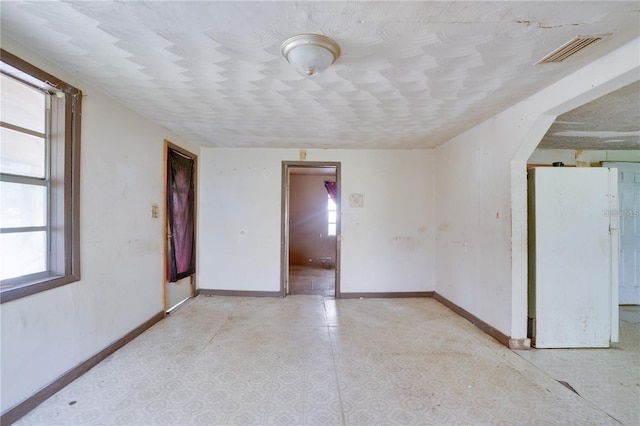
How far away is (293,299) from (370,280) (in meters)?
1.27

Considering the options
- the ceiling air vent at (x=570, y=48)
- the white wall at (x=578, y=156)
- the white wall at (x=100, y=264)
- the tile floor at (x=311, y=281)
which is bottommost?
the tile floor at (x=311, y=281)

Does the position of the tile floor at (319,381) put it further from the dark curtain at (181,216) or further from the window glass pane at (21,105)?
the window glass pane at (21,105)

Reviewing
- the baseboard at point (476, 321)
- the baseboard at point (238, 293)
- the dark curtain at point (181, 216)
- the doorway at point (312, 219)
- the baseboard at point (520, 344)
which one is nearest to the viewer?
the baseboard at point (520, 344)

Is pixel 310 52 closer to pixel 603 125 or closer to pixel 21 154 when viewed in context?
pixel 21 154

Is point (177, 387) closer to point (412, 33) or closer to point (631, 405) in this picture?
point (412, 33)

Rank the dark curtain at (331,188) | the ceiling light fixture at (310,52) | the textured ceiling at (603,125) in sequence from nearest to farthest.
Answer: the ceiling light fixture at (310,52), the textured ceiling at (603,125), the dark curtain at (331,188)

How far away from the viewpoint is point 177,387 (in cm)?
213

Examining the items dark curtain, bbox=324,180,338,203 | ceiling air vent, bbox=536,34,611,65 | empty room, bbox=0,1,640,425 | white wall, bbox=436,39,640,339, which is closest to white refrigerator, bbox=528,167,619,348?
empty room, bbox=0,1,640,425

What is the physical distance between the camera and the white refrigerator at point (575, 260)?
2760mm

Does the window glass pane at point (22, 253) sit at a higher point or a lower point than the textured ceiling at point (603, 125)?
lower

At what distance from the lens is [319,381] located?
2.21 meters

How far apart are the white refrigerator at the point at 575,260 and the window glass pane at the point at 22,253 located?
166 inches

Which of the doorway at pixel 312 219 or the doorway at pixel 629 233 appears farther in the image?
the doorway at pixel 312 219

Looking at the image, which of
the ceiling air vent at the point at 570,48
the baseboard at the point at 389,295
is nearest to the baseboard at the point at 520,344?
the baseboard at the point at 389,295
